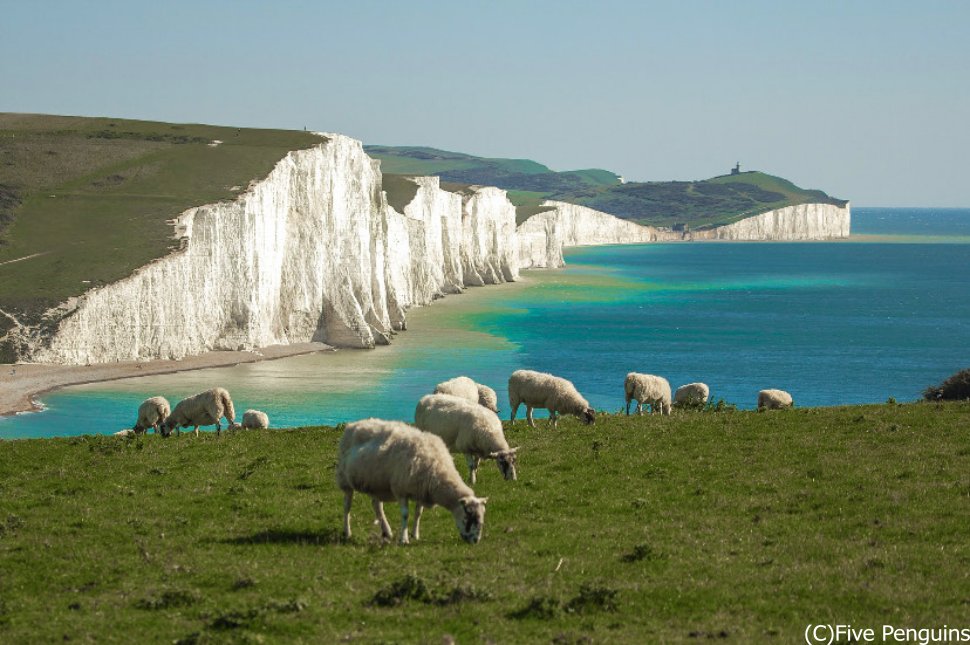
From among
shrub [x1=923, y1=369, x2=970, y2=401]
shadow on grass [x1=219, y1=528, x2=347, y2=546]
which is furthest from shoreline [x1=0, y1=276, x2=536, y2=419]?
shadow on grass [x1=219, y1=528, x2=347, y2=546]

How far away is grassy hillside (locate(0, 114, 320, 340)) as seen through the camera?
3027 inches

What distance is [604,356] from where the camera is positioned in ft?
301

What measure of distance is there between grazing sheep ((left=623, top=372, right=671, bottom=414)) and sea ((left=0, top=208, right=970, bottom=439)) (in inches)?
487

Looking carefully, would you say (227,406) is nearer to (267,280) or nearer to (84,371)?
(84,371)

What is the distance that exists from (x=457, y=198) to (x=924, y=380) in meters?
90.9

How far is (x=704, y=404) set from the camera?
119 ft

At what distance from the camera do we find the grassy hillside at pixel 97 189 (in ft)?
252

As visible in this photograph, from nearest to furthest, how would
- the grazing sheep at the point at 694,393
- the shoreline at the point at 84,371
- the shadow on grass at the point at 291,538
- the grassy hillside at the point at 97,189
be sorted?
1. the shadow on grass at the point at 291,538
2. the grazing sheep at the point at 694,393
3. the shoreline at the point at 84,371
4. the grassy hillside at the point at 97,189

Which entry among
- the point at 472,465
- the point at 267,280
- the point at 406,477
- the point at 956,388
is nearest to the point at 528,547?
the point at 406,477

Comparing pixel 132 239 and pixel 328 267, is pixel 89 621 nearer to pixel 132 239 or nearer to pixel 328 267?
pixel 132 239

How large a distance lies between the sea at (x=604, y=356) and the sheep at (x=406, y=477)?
30.1 metres

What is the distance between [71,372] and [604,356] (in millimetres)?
42517

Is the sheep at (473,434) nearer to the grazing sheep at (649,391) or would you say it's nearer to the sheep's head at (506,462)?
the sheep's head at (506,462)

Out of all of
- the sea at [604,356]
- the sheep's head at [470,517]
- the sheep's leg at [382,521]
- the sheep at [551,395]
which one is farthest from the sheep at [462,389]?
the sea at [604,356]
